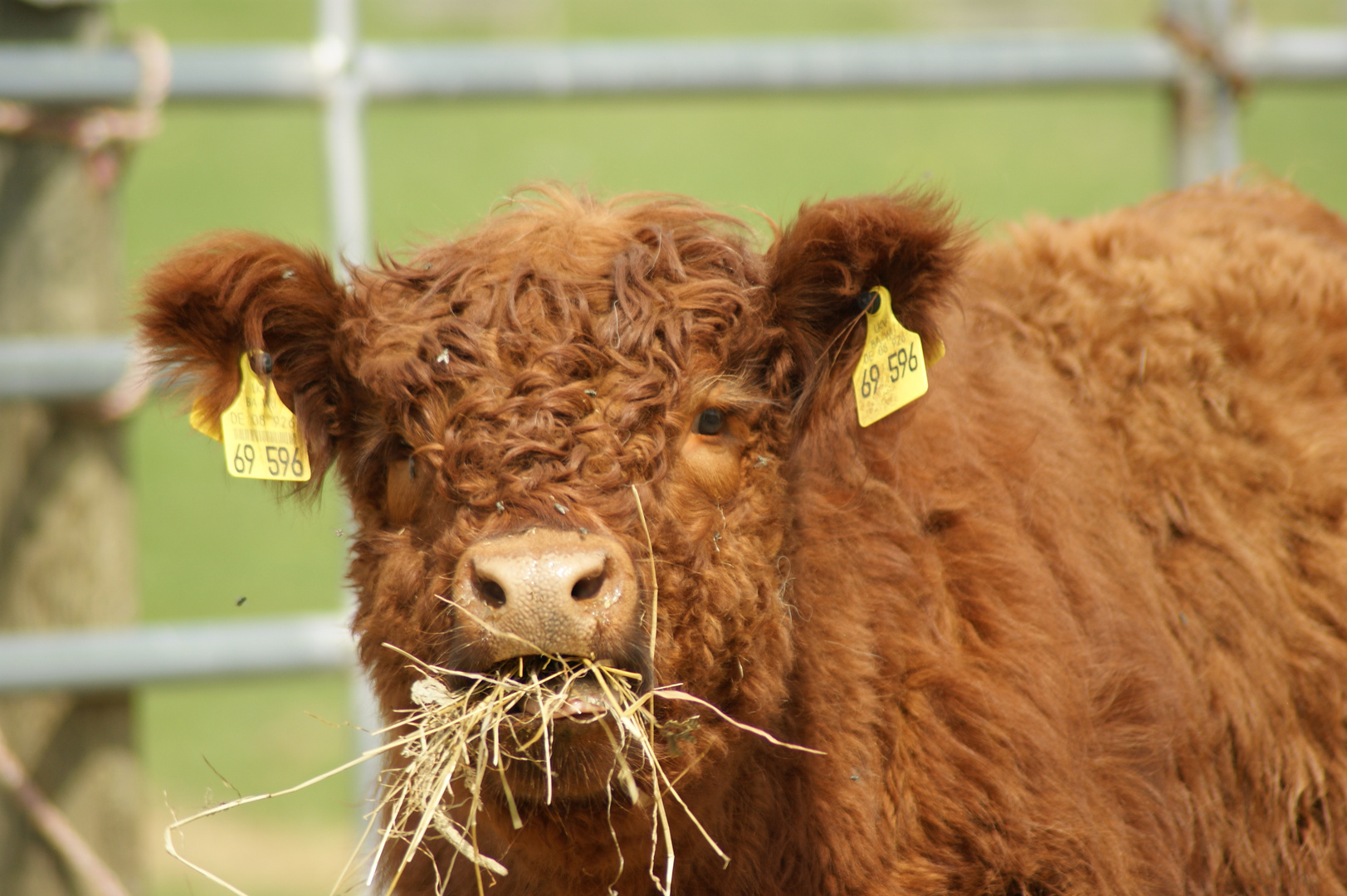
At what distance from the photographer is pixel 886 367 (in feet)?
8.73

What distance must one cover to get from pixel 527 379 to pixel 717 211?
0.77 m

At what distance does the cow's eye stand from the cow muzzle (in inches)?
16.7

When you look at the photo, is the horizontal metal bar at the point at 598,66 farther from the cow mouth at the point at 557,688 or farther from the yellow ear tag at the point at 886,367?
the cow mouth at the point at 557,688

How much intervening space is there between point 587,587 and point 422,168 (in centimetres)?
1799

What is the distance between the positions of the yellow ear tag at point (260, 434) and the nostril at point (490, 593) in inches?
35.6

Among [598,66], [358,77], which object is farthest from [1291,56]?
[358,77]

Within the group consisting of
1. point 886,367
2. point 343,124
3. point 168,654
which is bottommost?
point 168,654

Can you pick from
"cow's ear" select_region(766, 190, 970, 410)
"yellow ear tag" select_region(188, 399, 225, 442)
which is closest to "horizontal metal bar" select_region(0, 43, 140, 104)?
"yellow ear tag" select_region(188, 399, 225, 442)

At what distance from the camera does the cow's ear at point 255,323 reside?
9.16 ft

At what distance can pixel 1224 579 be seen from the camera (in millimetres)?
3020

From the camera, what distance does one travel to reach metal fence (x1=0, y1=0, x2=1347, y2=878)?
162 inches

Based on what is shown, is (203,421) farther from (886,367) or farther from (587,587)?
(886,367)

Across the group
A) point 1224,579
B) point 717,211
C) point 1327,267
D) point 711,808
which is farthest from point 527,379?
point 1327,267

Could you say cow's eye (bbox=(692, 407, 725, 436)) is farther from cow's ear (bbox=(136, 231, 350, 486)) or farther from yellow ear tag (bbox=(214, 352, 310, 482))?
yellow ear tag (bbox=(214, 352, 310, 482))
